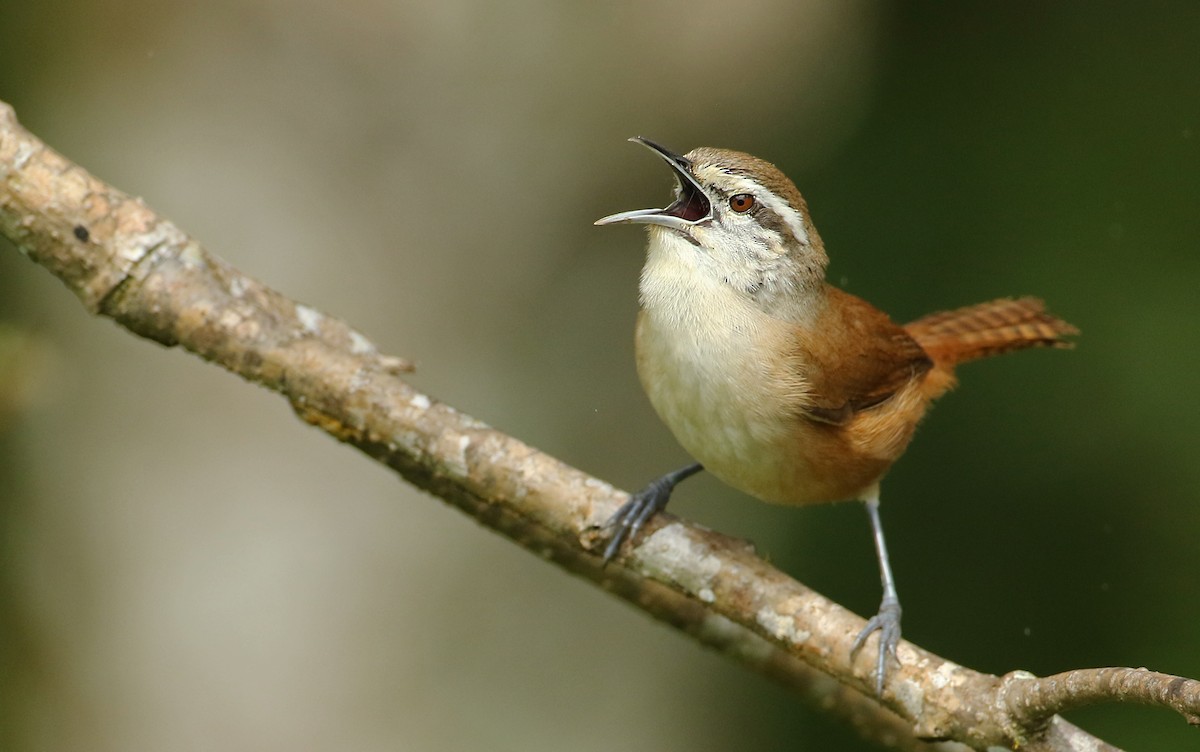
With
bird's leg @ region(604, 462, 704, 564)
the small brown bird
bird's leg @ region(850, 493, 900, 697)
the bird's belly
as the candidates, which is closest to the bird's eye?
the small brown bird

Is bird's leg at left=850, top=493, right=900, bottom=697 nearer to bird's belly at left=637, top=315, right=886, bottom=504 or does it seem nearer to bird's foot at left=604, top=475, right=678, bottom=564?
bird's belly at left=637, top=315, right=886, bottom=504

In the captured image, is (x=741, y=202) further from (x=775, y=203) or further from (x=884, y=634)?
(x=884, y=634)

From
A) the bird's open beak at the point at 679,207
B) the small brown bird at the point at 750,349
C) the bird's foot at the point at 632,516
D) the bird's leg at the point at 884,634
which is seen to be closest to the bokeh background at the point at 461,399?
the small brown bird at the point at 750,349

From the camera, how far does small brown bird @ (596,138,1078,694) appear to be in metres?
3.62

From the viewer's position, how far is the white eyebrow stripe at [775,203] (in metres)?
3.76

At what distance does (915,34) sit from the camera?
7047 millimetres

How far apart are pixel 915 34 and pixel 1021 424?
2.53 metres

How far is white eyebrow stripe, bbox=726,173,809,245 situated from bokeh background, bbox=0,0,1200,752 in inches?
94.0

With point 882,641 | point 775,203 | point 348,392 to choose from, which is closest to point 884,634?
point 882,641

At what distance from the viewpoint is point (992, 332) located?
4.60 m

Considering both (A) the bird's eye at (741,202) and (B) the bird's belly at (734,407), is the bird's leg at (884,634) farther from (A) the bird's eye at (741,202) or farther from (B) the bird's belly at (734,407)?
(A) the bird's eye at (741,202)

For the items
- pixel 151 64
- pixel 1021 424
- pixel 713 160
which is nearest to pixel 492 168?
pixel 151 64

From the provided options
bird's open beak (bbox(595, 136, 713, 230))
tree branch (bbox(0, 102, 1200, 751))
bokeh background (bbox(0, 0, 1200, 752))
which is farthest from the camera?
bokeh background (bbox(0, 0, 1200, 752))

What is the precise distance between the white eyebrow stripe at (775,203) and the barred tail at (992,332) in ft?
3.12
